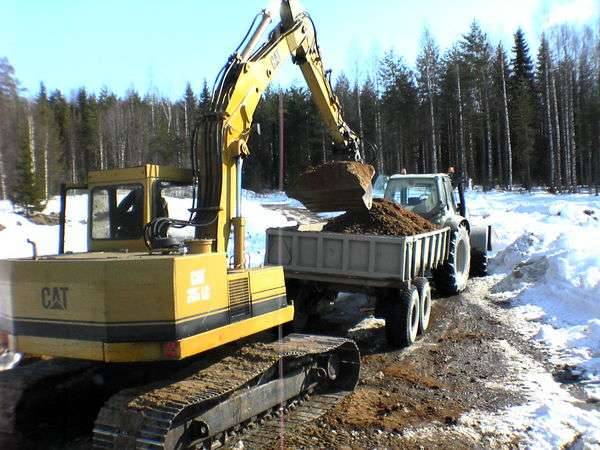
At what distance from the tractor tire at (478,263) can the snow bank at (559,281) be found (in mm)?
575

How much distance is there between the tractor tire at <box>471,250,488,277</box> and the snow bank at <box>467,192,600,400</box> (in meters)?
0.58

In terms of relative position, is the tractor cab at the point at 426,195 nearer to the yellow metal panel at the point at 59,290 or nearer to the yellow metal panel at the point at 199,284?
the yellow metal panel at the point at 199,284

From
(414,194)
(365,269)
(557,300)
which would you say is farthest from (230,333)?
(414,194)

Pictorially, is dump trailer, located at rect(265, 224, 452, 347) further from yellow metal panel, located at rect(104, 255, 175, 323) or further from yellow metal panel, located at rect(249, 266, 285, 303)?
yellow metal panel, located at rect(104, 255, 175, 323)

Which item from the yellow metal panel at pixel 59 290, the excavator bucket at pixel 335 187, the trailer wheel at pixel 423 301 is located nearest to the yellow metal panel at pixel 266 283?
the yellow metal panel at pixel 59 290

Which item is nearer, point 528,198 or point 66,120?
point 528,198

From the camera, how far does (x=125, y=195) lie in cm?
562

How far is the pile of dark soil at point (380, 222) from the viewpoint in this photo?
28.6 ft

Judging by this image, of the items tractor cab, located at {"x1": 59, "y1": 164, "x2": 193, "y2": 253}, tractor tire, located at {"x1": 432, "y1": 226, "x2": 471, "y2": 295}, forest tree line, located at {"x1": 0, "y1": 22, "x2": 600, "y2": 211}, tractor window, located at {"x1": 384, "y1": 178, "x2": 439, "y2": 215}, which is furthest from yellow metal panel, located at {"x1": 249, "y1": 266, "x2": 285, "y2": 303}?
forest tree line, located at {"x1": 0, "y1": 22, "x2": 600, "y2": 211}

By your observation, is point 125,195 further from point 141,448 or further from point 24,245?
point 24,245

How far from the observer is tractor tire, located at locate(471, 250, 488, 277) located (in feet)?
45.6

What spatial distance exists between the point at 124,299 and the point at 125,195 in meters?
1.69

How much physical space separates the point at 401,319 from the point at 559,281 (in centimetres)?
467

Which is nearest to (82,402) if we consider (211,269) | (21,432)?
(21,432)
